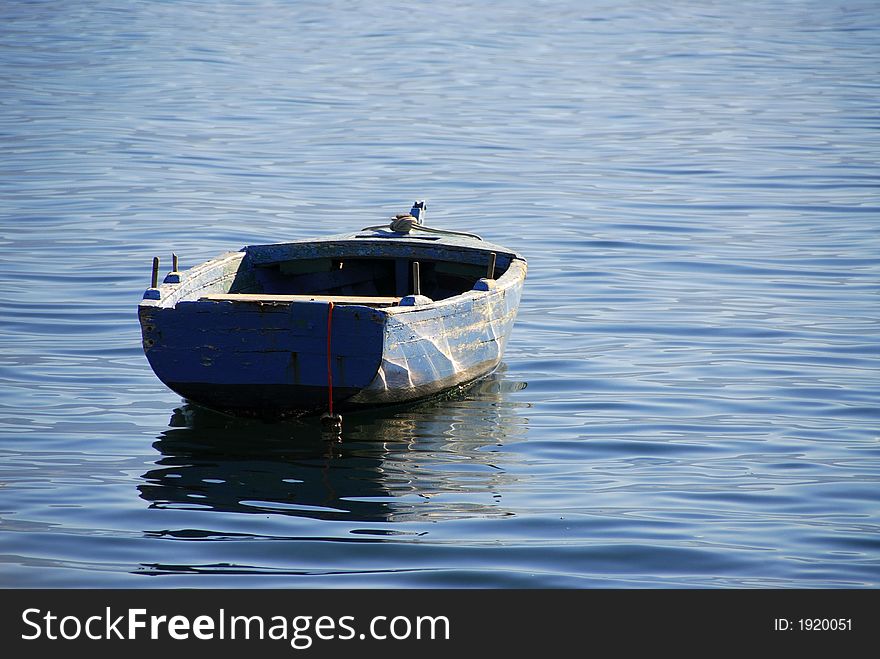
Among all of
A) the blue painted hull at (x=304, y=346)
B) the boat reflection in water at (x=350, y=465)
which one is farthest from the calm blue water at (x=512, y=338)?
the blue painted hull at (x=304, y=346)

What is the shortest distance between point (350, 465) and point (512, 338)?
3989 millimetres

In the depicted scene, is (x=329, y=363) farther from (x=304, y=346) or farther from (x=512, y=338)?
(x=512, y=338)

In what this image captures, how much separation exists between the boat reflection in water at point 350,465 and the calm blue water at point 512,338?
3 cm

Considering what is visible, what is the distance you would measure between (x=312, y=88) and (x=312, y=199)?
14.5 metres

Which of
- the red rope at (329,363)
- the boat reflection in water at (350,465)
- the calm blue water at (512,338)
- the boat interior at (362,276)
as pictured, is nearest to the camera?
the calm blue water at (512,338)

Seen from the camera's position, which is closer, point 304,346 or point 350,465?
point 350,465

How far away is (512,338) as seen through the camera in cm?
1260

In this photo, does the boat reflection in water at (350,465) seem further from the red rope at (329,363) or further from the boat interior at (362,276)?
the boat interior at (362,276)

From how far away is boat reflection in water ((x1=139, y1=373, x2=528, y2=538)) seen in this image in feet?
26.6

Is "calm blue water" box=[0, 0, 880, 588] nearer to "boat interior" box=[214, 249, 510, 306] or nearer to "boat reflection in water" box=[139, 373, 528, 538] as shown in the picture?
"boat reflection in water" box=[139, 373, 528, 538]

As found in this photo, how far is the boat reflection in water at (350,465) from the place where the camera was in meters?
8.09

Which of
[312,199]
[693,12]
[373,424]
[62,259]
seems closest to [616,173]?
[312,199]

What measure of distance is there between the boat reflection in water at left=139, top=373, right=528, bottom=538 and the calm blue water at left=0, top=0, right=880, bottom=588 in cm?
3

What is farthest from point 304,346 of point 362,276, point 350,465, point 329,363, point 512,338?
point 512,338
